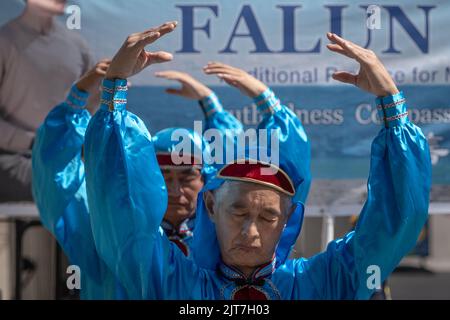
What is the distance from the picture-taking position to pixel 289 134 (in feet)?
10.5

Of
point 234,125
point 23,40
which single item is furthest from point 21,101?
point 234,125

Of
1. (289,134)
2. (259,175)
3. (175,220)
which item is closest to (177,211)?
(175,220)

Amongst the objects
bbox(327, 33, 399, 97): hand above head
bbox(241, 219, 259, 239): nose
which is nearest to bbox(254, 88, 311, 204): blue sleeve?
bbox(241, 219, 259, 239): nose

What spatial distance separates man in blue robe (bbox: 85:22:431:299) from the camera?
7.07 feet

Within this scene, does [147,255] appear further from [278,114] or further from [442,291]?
[442,291]

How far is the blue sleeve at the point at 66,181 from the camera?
8.87ft

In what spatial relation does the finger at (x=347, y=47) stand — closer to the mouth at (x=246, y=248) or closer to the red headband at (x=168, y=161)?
the mouth at (x=246, y=248)

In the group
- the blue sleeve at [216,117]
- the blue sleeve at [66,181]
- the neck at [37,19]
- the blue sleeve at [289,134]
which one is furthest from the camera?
the neck at [37,19]

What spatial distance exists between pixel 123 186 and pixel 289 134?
115cm

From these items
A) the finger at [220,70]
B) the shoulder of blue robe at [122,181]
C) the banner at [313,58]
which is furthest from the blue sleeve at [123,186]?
the banner at [313,58]

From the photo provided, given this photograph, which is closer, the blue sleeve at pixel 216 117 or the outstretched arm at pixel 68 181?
the outstretched arm at pixel 68 181

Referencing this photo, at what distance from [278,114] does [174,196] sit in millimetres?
517

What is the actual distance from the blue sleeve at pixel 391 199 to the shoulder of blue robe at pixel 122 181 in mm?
515
